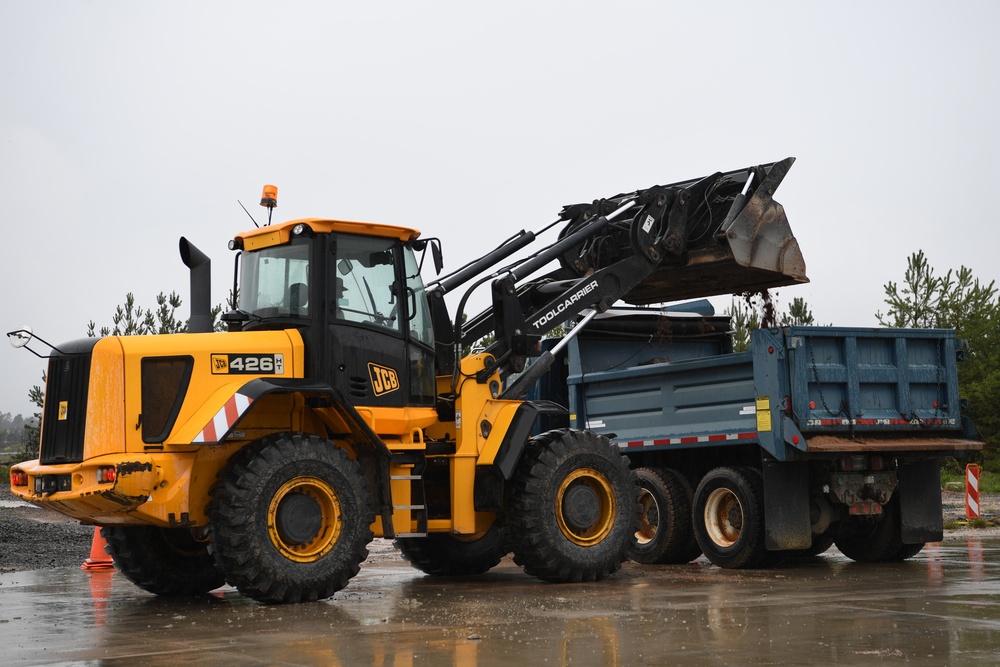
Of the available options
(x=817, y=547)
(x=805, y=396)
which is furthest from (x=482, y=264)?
(x=817, y=547)

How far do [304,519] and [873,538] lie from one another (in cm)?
618

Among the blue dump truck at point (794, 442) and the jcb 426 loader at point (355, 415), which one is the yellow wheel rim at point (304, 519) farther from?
the blue dump truck at point (794, 442)

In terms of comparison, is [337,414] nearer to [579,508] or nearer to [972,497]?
[579,508]

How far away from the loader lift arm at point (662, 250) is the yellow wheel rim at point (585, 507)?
3.68 ft

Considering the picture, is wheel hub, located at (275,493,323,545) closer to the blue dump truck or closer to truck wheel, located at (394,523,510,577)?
truck wheel, located at (394,523,510,577)

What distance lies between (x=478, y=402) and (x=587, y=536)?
1.54m

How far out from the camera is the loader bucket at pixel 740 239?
1217 cm

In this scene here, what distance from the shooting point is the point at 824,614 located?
26.3 ft

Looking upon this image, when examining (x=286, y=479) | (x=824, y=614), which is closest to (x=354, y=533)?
(x=286, y=479)

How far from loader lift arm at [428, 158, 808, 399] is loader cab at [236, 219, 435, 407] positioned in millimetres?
1149

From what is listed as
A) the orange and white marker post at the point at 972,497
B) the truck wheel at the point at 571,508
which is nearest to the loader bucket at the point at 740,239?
the truck wheel at the point at 571,508

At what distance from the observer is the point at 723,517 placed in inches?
489

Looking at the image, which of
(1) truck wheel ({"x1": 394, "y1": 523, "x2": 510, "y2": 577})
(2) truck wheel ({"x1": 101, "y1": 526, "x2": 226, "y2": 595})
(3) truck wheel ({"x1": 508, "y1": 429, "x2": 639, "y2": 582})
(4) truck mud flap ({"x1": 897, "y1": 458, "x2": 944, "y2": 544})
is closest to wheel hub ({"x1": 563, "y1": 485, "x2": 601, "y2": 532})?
(3) truck wheel ({"x1": 508, "y1": 429, "x2": 639, "y2": 582})

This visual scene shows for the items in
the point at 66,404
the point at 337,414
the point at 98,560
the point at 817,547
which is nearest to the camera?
the point at 66,404
